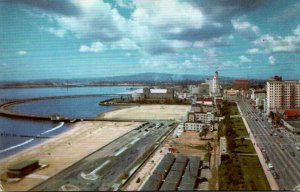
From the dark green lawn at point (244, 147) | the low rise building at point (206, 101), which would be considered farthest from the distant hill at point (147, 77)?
the low rise building at point (206, 101)

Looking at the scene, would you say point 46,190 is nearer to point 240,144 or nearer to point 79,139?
point 79,139

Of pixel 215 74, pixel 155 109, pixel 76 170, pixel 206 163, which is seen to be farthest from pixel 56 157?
pixel 155 109

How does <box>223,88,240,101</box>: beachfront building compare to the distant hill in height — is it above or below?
below

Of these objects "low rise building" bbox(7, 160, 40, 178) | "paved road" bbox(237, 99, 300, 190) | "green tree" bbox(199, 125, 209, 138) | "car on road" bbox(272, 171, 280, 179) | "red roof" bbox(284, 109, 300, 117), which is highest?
"red roof" bbox(284, 109, 300, 117)

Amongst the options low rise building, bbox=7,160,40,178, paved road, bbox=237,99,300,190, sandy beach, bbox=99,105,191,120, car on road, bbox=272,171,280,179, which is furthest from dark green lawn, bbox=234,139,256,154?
low rise building, bbox=7,160,40,178

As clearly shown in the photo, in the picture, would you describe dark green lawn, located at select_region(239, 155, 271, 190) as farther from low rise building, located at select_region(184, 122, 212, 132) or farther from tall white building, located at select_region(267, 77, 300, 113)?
tall white building, located at select_region(267, 77, 300, 113)

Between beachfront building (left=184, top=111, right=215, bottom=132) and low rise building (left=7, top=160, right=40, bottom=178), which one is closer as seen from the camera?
low rise building (left=7, top=160, right=40, bottom=178)

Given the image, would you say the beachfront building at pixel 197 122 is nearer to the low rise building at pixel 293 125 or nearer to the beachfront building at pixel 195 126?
the beachfront building at pixel 195 126
